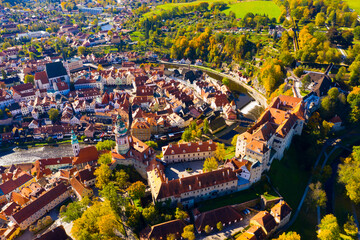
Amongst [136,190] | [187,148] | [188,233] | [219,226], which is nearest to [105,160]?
[136,190]

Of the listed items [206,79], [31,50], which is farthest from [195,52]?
[31,50]

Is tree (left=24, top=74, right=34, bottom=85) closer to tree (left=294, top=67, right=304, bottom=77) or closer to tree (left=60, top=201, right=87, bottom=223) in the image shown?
tree (left=60, top=201, right=87, bottom=223)

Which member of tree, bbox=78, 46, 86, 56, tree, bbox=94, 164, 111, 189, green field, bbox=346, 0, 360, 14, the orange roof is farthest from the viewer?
tree, bbox=78, 46, 86, 56

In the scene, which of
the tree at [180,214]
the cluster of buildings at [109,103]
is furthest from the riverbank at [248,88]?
the tree at [180,214]

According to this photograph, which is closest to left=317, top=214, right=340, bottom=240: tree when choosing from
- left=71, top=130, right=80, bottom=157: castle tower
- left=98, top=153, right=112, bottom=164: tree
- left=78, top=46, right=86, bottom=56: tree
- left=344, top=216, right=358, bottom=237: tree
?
left=344, top=216, right=358, bottom=237: tree

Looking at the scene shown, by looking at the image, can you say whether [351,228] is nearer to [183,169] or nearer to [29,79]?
[183,169]

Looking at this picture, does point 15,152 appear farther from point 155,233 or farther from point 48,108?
point 155,233
